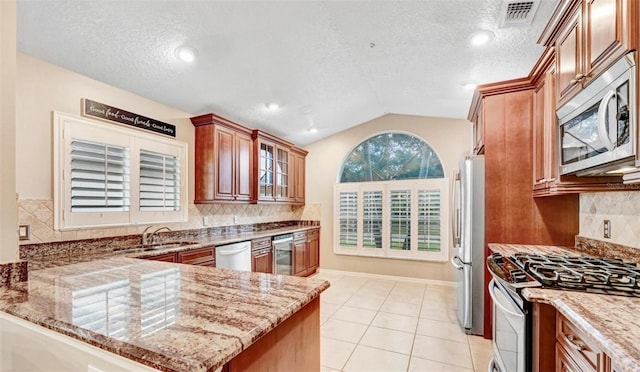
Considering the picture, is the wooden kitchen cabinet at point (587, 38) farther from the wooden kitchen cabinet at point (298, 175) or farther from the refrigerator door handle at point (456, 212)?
the wooden kitchen cabinet at point (298, 175)

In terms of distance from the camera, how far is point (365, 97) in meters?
4.07

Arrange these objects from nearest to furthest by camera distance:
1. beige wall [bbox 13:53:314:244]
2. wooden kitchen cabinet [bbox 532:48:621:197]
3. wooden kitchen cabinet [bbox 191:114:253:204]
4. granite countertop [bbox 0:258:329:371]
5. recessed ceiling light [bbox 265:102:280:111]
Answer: granite countertop [bbox 0:258:329:371] < wooden kitchen cabinet [bbox 532:48:621:197] < beige wall [bbox 13:53:314:244] < wooden kitchen cabinet [bbox 191:114:253:204] < recessed ceiling light [bbox 265:102:280:111]

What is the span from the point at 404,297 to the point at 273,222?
8.23 feet

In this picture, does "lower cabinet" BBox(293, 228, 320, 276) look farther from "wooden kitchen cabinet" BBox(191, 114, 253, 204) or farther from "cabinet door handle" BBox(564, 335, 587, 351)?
"cabinet door handle" BBox(564, 335, 587, 351)

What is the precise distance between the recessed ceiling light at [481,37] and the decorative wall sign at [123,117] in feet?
10.5

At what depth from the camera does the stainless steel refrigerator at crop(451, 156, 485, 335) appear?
9.12 ft

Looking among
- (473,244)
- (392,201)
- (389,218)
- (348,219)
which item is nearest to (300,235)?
(348,219)

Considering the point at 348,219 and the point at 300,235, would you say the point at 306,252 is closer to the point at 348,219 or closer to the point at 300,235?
the point at 300,235

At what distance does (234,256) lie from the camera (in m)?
3.32

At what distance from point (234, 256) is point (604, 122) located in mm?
3252

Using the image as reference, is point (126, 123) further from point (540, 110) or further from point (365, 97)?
point (540, 110)

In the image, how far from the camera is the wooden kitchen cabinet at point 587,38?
1240mm

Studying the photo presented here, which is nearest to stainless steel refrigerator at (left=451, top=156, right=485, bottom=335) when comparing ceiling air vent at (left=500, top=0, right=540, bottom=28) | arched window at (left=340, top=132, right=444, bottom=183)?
ceiling air vent at (left=500, top=0, right=540, bottom=28)

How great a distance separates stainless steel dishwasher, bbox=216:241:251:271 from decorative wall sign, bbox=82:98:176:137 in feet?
4.89
